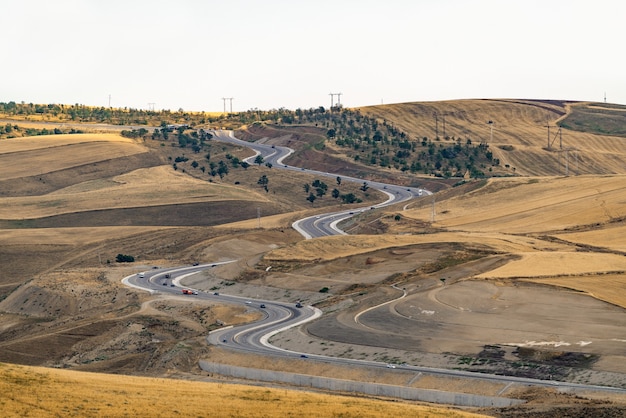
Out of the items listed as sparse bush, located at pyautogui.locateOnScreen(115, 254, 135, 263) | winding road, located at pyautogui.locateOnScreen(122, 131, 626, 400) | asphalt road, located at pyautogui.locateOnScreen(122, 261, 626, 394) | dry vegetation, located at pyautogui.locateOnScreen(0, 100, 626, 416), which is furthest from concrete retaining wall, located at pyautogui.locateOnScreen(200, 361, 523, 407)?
sparse bush, located at pyautogui.locateOnScreen(115, 254, 135, 263)

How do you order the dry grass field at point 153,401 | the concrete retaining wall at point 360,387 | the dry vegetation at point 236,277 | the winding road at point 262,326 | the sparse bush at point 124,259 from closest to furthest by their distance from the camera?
the dry grass field at point 153,401, the dry vegetation at point 236,277, the concrete retaining wall at point 360,387, the winding road at point 262,326, the sparse bush at point 124,259

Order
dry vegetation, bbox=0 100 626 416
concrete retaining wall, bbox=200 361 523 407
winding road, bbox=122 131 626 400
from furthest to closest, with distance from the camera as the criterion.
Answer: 1. winding road, bbox=122 131 626 400
2. concrete retaining wall, bbox=200 361 523 407
3. dry vegetation, bbox=0 100 626 416

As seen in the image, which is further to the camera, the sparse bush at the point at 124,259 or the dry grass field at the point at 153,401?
the sparse bush at the point at 124,259

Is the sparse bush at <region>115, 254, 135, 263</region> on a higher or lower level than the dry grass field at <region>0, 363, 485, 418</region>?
lower

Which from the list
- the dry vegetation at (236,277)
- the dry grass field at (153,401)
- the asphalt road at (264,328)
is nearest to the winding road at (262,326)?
the asphalt road at (264,328)

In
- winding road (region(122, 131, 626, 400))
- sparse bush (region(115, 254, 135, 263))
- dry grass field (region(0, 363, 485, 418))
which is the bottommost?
sparse bush (region(115, 254, 135, 263))

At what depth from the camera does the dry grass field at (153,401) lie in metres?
65.2

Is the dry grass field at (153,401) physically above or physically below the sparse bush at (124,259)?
above

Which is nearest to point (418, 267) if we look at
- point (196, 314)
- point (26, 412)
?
point (196, 314)

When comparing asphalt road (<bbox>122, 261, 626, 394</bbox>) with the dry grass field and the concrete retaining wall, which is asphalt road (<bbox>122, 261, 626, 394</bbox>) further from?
Result: the dry grass field

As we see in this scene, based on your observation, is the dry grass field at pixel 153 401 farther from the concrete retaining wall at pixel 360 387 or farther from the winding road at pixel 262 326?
the winding road at pixel 262 326

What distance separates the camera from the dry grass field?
65.2 metres

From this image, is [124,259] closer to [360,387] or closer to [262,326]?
[262,326]

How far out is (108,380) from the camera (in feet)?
262
